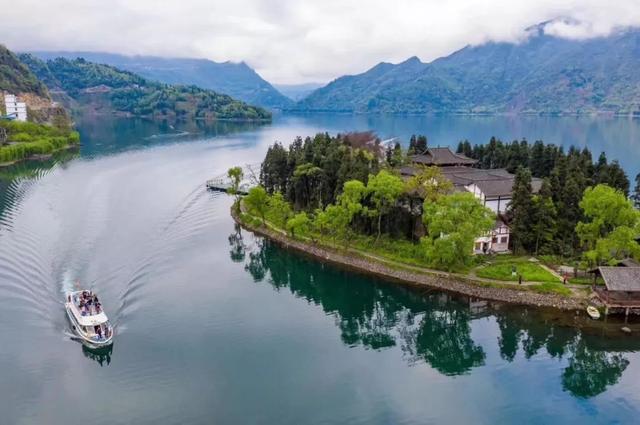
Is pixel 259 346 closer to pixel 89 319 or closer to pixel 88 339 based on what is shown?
pixel 88 339

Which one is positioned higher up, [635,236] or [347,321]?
[635,236]

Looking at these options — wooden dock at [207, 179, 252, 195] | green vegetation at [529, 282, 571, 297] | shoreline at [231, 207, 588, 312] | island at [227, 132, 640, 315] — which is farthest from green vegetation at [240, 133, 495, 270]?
wooden dock at [207, 179, 252, 195]

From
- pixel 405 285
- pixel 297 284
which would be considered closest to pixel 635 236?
pixel 405 285

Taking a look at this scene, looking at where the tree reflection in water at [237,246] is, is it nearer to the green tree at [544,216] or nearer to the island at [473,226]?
the island at [473,226]

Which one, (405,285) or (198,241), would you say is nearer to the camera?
(405,285)

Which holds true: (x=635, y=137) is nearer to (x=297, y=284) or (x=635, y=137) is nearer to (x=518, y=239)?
(x=518, y=239)

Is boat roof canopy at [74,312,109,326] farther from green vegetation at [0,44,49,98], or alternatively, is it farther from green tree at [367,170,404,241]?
green vegetation at [0,44,49,98]

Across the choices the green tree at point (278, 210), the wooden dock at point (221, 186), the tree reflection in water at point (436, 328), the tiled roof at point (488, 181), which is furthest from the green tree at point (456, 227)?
the wooden dock at point (221, 186)
